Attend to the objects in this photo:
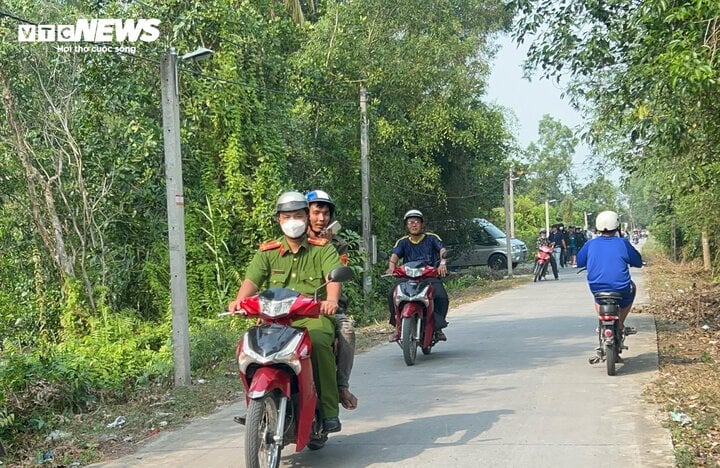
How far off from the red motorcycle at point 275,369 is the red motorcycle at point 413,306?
4752mm

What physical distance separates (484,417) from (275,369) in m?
2.65

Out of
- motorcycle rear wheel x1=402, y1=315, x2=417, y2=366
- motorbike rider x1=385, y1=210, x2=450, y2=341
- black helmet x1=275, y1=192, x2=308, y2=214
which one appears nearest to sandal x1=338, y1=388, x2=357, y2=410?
black helmet x1=275, y1=192, x2=308, y2=214

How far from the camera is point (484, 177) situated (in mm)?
32156

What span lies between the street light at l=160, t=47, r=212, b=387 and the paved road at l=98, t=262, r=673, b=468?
1.31 meters

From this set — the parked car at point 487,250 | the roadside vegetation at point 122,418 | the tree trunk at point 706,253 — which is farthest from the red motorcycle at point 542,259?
the roadside vegetation at point 122,418

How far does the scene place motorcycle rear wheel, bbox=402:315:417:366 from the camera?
10195 mm

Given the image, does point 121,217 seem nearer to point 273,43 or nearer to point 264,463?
point 273,43

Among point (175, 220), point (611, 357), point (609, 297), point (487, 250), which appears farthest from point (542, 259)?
point (175, 220)

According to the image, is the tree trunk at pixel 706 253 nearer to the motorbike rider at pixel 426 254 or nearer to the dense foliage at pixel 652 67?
the dense foliage at pixel 652 67

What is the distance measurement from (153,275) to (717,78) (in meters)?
A: 10.6

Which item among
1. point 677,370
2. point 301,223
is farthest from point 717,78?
point 301,223

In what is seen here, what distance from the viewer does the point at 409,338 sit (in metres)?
10.2

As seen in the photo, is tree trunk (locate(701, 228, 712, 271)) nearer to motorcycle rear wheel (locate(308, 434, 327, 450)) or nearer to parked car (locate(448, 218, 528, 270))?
parked car (locate(448, 218, 528, 270))

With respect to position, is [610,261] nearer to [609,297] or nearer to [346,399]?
[609,297]
